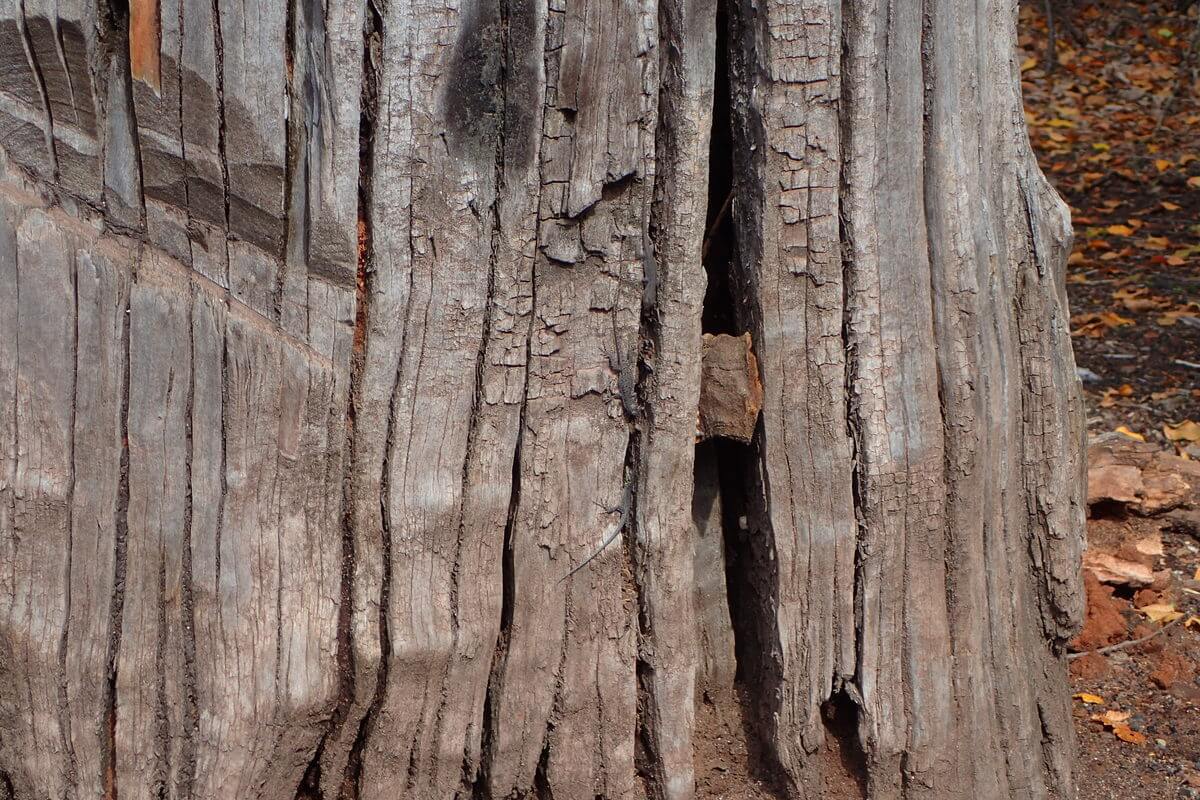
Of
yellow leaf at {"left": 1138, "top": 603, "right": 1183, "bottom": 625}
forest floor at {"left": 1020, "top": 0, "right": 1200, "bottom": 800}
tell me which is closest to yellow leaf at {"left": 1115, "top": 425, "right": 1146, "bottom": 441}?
forest floor at {"left": 1020, "top": 0, "right": 1200, "bottom": 800}

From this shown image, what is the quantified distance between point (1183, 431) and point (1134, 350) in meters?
0.93

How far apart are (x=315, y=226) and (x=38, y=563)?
70 cm

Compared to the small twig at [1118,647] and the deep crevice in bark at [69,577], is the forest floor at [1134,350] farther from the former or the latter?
the deep crevice in bark at [69,577]

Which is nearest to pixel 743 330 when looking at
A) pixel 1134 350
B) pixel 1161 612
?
pixel 1161 612

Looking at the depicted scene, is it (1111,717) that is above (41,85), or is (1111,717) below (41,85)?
below

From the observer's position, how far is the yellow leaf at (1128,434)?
4156mm

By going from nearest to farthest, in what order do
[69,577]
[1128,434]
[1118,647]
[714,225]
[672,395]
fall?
1. [69,577]
2. [672,395]
3. [714,225]
4. [1118,647]
5. [1128,434]

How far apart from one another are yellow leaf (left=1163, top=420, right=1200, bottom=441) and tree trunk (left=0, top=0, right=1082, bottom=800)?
2.36 m

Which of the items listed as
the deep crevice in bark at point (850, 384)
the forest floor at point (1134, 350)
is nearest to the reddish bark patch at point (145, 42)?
the deep crevice in bark at point (850, 384)

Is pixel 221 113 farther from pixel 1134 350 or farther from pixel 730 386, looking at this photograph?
pixel 1134 350

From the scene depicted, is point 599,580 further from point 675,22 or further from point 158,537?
point 675,22

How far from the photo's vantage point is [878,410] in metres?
2.10

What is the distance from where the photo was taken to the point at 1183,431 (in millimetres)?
4371

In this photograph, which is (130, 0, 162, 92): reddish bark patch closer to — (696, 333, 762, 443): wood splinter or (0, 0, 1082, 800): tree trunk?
(0, 0, 1082, 800): tree trunk
